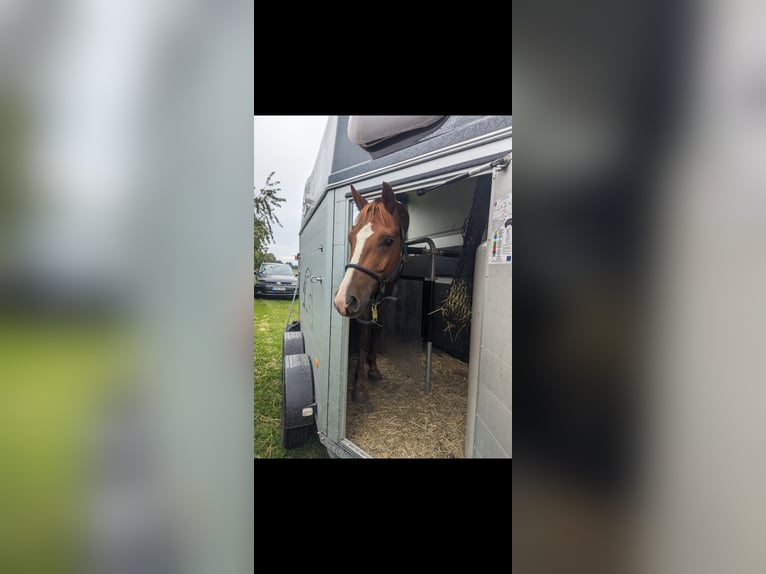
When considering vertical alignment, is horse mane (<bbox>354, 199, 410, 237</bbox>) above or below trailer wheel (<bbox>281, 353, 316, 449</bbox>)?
above

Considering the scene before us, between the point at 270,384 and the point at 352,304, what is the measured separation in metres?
0.72

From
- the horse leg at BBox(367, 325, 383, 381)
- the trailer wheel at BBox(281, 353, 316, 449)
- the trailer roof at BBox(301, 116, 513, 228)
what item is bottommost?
→ the trailer wheel at BBox(281, 353, 316, 449)

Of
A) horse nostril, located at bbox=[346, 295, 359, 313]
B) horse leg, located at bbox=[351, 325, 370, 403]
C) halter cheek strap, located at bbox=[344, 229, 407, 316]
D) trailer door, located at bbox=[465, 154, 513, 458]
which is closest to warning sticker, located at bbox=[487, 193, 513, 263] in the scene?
trailer door, located at bbox=[465, 154, 513, 458]

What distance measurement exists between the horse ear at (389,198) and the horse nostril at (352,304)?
49cm

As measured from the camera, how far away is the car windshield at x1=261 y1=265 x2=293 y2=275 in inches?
63.8
